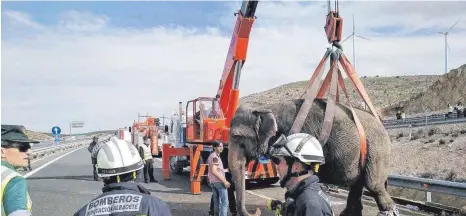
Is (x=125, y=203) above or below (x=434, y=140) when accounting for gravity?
above

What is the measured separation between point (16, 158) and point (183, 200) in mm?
9090

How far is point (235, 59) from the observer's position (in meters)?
14.9

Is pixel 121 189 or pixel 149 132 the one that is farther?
pixel 149 132

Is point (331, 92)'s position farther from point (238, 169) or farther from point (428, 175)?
point (428, 175)

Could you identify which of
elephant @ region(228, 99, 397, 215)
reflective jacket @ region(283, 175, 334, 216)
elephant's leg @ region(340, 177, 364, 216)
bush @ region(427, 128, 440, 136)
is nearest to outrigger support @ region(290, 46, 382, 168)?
elephant @ region(228, 99, 397, 215)

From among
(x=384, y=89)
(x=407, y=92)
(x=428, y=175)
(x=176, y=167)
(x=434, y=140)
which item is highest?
(x=384, y=89)

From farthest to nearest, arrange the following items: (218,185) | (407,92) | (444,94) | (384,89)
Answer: (384,89)
(407,92)
(444,94)
(218,185)

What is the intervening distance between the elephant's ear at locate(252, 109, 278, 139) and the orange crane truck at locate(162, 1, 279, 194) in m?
4.07

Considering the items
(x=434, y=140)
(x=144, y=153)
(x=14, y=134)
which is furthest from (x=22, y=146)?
(x=434, y=140)

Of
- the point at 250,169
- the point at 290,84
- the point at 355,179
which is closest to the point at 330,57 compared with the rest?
the point at 355,179

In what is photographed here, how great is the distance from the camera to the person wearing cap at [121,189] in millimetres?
3244

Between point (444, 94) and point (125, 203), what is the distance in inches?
2499

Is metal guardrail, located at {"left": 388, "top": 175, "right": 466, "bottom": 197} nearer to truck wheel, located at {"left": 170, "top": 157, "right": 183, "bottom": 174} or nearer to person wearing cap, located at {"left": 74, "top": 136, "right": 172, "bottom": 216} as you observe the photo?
person wearing cap, located at {"left": 74, "top": 136, "right": 172, "bottom": 216}

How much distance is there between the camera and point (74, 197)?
46.1 ft
